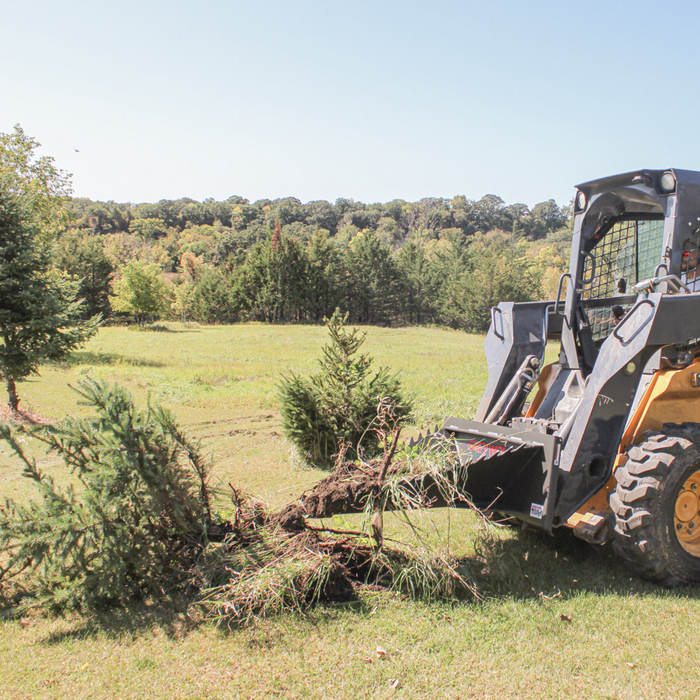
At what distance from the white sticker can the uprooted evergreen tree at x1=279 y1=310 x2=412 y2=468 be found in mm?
4074

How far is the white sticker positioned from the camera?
13.2 ft

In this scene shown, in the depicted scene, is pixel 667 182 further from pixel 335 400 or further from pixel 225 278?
pixel 225 278

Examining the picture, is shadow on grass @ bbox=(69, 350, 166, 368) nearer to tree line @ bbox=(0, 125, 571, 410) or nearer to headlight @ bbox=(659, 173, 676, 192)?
tree line @ bbox=(0, 125, 571, 410)

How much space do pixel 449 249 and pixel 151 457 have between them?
68566 millimetres

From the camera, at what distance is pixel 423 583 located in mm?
3920

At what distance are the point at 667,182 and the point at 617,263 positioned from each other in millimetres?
1213

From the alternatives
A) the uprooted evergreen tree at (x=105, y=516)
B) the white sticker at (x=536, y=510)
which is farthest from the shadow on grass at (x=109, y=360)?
the white sticker at (x=536, y=510)

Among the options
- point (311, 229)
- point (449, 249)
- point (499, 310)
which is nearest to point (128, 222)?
point (311, 229)

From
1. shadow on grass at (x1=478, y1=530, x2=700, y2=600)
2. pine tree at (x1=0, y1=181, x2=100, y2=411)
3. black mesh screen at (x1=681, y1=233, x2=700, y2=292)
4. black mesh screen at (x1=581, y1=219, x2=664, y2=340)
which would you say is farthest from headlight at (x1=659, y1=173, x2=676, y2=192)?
pine tree at (x1=0, y1=181, x2=100, y2=411)

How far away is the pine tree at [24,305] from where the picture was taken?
11.4m

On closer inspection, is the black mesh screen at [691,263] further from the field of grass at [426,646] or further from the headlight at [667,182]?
the field of grass at [426,646]

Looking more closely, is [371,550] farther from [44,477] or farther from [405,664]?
[44,477]

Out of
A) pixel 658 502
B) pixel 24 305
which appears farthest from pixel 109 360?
pixel 658 502

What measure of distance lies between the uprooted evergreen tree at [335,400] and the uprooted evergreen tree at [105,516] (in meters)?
4.17
